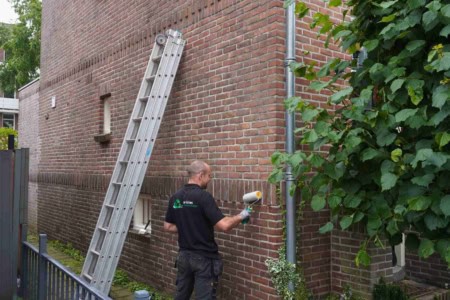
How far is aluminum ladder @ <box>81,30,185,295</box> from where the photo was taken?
5.45 metres

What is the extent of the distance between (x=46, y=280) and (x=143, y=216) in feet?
9.98

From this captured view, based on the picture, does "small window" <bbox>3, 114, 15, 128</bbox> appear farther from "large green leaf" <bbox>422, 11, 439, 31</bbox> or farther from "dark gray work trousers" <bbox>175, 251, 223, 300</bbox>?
"large green leaf" <bbox>422, 11, 439, 31</bbox>

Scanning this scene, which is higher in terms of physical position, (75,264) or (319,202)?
(319,202)

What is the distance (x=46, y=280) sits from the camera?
4.57 metres

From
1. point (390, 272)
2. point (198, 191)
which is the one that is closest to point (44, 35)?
point (198, 191)

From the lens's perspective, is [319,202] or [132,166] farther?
[132,166]

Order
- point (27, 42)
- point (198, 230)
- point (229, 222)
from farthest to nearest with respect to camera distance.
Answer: point (27, 42)
point (198, 230)
point (229, 222)

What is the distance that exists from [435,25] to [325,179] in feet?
4.47

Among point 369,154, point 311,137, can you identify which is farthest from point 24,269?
point 369,154

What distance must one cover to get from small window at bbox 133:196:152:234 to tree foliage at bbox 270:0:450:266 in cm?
417

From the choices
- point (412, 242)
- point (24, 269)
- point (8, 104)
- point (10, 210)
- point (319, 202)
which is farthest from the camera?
point (8, 104)

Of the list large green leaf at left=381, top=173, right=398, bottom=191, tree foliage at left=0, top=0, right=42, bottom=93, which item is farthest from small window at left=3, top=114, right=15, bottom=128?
large green leaf at left=381, top=173, right=398, bottom=191

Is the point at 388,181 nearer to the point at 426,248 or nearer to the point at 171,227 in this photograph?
the point at 426,248

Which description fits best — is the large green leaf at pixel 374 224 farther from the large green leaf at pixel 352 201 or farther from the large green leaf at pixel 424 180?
the large green leaf at pixel 424 180
